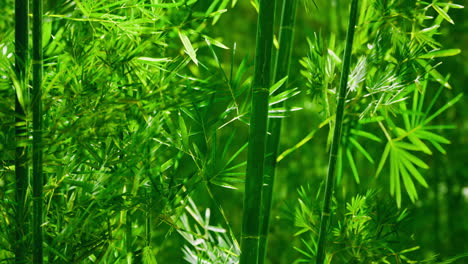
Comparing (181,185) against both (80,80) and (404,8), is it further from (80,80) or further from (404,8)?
(404,8)

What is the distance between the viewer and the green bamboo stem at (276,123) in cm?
105

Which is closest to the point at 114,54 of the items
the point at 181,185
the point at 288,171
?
the point at 181,185

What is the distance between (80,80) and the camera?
0.91 meters

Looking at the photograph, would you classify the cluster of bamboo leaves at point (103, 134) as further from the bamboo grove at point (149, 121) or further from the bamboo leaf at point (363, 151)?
the bamboo leaf at point (363, 151)

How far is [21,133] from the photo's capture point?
2.77 ft

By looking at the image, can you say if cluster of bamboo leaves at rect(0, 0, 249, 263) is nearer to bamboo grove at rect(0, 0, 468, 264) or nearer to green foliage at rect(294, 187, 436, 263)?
bamboo grove at rect(0, 0, 468, 264)

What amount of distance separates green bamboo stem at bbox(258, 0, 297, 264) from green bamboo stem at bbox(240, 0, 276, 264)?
128mm

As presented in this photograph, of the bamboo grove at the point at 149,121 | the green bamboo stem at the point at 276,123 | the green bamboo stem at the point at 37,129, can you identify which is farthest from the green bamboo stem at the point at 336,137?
the green bamboo stem at the point at 37,129

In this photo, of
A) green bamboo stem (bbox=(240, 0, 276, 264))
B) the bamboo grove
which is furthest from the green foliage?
green bamboo stem (bbox=(240, 0, 276, 264))

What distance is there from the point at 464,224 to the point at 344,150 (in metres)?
1.77

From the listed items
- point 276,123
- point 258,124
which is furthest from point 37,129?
point 276,123

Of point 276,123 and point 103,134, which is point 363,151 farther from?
point 103,134

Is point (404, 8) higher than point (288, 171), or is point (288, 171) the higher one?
point (404, 8)

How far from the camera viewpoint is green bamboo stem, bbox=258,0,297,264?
1.05 m
